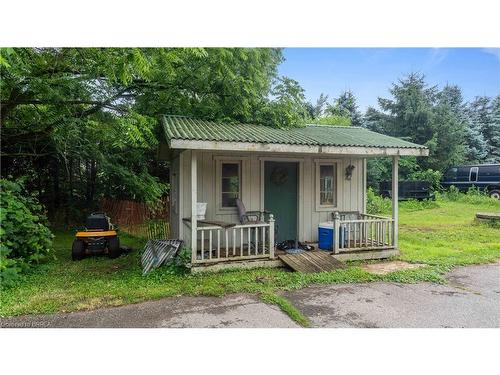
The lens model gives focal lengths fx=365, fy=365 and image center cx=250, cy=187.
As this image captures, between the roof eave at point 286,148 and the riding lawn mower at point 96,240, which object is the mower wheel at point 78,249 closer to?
the riding lawn mower at point 96,240

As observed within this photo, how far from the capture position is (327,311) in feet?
14.4

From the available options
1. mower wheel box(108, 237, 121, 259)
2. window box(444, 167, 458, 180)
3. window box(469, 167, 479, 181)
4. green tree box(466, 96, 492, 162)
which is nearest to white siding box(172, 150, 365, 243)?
mower wheel box(108, 237, 121, 259)

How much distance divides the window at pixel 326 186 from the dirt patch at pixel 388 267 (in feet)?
5.78

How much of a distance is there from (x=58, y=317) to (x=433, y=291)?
192 inches

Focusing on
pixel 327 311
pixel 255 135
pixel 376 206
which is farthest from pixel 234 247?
pixel 376 206

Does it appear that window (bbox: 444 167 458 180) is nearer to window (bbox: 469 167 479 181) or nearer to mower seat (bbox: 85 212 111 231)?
window (bbox: 469 167 479 181)

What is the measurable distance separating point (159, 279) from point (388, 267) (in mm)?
3957

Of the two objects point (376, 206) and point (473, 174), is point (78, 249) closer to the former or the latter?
point (376, 206)

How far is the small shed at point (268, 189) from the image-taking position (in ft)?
20.1

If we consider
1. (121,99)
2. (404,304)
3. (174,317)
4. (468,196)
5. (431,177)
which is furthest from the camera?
(431,177)

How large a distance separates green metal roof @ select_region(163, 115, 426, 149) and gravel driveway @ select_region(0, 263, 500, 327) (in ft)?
8.01

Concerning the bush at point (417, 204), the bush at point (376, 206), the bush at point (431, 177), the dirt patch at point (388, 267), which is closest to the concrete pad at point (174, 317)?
the dirt patch at point (388, 267)
